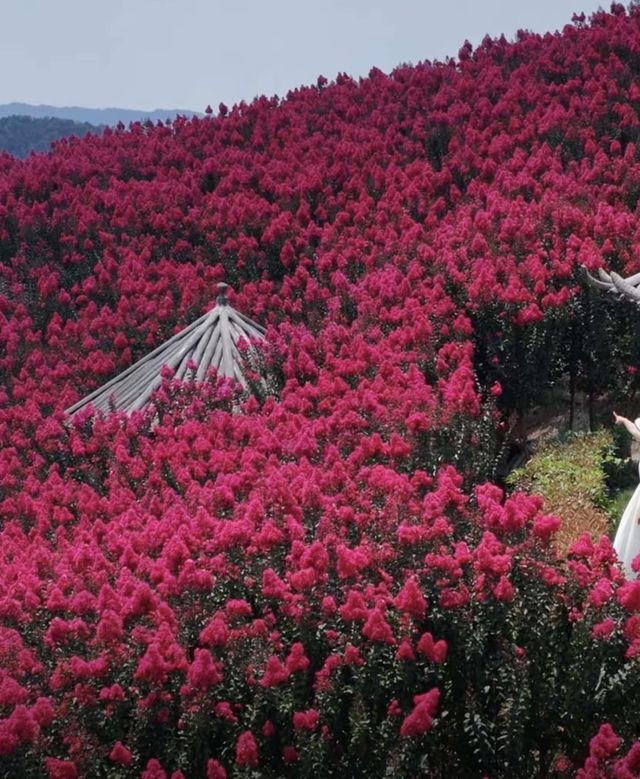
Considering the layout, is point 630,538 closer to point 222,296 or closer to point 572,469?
point 572,469

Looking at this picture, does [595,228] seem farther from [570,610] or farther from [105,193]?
[105,193]

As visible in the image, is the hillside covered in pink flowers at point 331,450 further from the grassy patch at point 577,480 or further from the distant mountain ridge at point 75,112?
the distant mountain ridge at point 75,112

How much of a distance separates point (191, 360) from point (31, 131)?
53497 mm

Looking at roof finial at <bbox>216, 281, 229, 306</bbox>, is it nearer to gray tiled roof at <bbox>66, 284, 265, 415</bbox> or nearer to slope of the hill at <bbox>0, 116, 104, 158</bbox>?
gray tiled roof at <bbox>66, 284, 265, 415</bbox>

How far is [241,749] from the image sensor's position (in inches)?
147

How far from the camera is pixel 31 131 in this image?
187ft

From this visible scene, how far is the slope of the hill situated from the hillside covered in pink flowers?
43.0 meters

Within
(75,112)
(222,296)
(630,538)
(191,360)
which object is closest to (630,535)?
(630,538)

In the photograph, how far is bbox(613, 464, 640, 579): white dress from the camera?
16.6 feet

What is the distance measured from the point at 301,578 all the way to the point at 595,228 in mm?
5258

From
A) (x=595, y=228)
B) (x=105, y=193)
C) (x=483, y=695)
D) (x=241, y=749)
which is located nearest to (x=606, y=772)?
(x=483, y=695)

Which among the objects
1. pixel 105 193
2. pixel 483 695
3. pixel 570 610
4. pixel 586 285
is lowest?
pixel 483 695

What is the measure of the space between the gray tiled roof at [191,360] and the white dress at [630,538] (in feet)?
11.4

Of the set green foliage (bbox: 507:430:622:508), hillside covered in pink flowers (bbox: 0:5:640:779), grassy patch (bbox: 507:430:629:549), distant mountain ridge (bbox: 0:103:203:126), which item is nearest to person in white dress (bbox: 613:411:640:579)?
hillside covered in pink flowers (bbox: 0:5:640:779)
